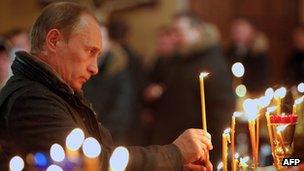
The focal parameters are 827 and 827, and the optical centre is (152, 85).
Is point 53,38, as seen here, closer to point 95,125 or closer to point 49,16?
point 49,16

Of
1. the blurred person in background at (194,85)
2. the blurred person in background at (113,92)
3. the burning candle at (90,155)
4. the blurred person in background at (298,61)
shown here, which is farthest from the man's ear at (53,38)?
the blurred person in background at (298,61)

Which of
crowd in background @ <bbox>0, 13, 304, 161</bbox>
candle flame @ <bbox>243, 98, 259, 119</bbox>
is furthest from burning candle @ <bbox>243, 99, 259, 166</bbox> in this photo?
crowd in background @ <bbox>0, 13, 304, 161</bbox>

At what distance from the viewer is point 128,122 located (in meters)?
6.95

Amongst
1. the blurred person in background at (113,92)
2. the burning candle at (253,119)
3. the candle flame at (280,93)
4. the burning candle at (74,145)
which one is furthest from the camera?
the blurred person in background at (113,92)

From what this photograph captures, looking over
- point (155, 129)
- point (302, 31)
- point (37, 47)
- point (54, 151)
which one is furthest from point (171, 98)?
point (54, 151)

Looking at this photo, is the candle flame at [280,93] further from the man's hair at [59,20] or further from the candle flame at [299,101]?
the man's hair at [59,20]

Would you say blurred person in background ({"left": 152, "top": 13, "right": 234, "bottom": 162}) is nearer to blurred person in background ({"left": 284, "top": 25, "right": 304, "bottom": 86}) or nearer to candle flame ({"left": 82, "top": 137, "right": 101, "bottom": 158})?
blurred person in background ({"left": 284, "top": 25, "right": 304, "bottom": 86})

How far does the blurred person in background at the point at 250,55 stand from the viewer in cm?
840

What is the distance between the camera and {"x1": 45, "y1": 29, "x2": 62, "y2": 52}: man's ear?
3.05 m

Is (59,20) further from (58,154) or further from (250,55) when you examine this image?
(250,55)

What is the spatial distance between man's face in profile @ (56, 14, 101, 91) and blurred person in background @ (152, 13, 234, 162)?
3.17m

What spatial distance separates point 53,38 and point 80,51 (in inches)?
4.6

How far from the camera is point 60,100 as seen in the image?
2.97 m

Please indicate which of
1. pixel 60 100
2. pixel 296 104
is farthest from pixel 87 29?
pixel 296 104
